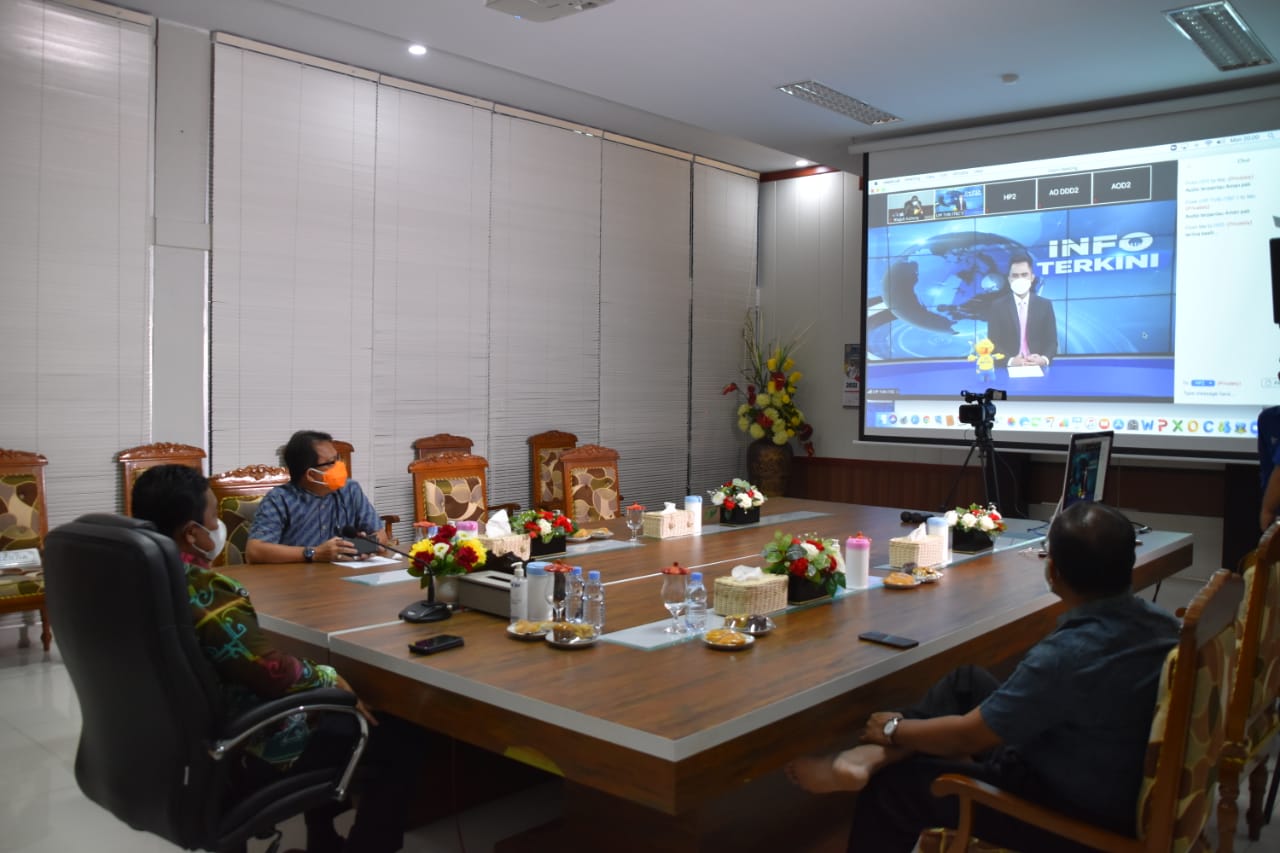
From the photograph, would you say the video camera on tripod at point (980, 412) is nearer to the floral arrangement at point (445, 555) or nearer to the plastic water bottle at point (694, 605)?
the plastic water bottle at point (694, 605)

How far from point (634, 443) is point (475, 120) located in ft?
8.67

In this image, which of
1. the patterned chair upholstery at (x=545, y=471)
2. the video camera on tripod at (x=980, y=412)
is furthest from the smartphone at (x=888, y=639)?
the patterned chair upholstery at (x=545, y=471)

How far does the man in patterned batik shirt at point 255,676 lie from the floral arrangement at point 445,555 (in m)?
0.41

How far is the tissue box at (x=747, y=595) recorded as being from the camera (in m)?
2.73

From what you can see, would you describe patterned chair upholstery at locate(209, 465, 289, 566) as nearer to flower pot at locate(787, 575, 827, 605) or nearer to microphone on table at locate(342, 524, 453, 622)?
microphone on table at locate(342, 524, 453, 622)

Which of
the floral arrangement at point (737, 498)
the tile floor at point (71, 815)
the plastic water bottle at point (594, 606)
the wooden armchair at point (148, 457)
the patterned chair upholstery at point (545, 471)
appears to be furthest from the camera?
the patterned chair upholstery at point (545, 471)

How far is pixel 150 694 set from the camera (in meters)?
1.96

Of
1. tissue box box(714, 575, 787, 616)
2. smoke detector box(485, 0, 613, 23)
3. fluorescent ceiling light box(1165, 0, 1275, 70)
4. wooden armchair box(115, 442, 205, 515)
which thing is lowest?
tissue box box(714, 575, 787, 616)

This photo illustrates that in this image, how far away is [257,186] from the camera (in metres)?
5.38

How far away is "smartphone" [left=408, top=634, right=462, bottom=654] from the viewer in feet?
7.61

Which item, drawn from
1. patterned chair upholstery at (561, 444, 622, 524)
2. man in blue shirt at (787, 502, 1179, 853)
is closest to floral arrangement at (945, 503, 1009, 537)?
man in blue shirt at (787, 502, 1179, 853)

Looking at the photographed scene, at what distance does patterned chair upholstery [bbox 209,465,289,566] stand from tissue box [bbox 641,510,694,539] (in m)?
1.58

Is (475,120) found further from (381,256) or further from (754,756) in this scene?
(754,756)

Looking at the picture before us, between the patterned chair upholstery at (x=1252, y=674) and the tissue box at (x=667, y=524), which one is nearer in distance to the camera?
the patterned chair upholstery at (x=1252, y=674)
